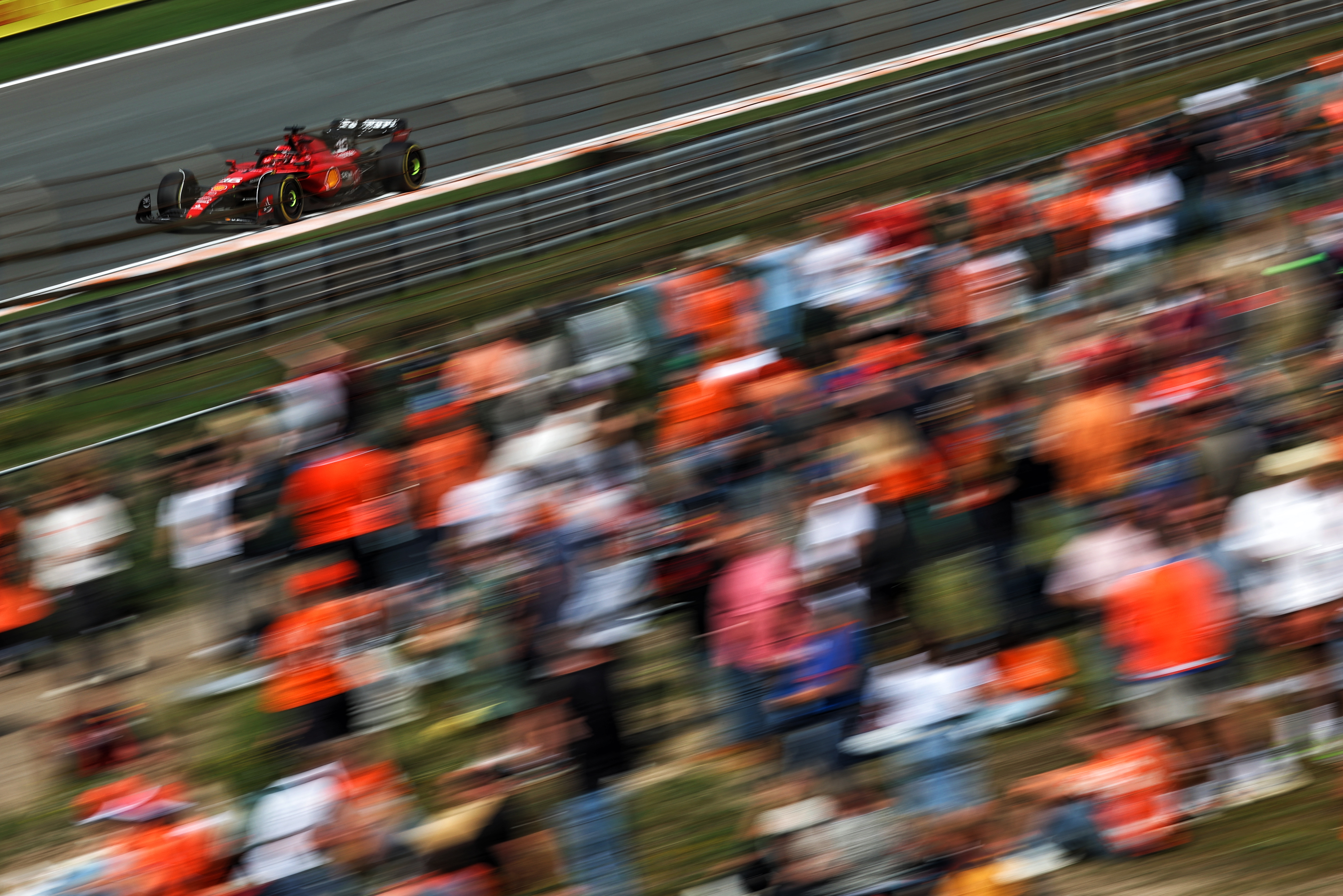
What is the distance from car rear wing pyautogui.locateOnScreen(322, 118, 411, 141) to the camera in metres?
12.2

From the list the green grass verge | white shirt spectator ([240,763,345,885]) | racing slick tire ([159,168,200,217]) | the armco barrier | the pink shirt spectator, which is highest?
the armco barrier

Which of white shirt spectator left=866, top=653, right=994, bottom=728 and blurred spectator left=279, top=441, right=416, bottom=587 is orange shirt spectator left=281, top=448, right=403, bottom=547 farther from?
white shirt spectator left=866, top=653, right=994, bottom=728

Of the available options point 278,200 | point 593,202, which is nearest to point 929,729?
point 593,202

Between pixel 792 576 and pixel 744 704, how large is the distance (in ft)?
2.11

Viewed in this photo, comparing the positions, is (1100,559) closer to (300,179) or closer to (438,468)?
(438,468)

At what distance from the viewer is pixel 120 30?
16.2 metres

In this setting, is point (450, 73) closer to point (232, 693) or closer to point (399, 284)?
point (399, 284)

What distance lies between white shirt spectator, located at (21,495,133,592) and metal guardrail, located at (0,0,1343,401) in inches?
131

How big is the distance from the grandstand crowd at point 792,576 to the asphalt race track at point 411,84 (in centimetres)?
395

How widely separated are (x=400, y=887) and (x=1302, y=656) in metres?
3.21

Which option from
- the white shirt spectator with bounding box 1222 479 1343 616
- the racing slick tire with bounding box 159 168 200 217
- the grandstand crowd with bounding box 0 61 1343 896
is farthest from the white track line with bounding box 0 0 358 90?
the white shirt spectator with bounding box 1222 479 1343 616

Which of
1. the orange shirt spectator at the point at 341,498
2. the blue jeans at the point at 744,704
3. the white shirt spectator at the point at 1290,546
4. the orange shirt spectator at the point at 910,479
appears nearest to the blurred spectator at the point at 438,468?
the orange shirt spectator at the point at 341,498

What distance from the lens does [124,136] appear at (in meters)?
14.2

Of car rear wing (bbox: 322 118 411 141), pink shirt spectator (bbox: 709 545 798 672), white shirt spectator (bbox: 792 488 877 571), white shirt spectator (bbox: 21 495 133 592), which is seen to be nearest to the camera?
pink shirt spectator (bbox: 709 545 798 672)
